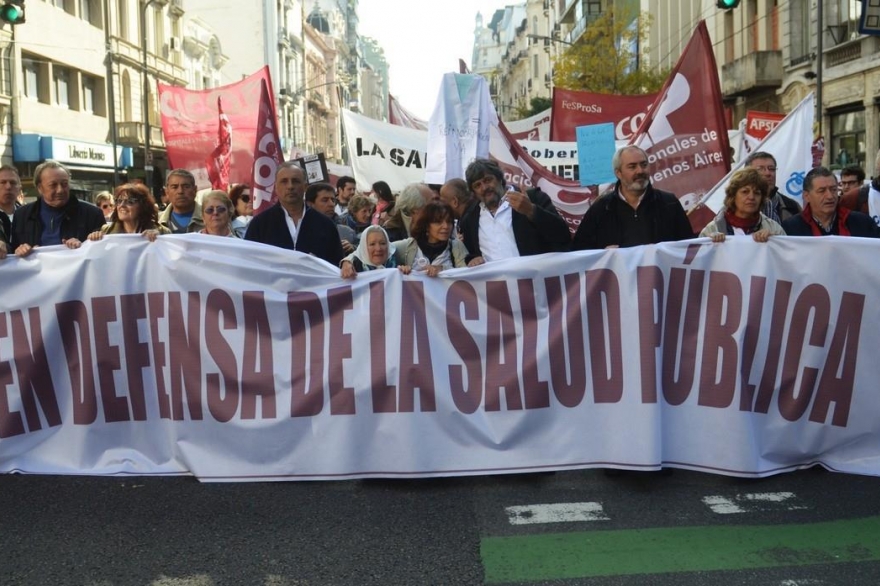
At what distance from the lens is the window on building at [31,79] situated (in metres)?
33.6

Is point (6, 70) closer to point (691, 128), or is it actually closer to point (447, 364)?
point (691, 128)

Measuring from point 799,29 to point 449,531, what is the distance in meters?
29.4

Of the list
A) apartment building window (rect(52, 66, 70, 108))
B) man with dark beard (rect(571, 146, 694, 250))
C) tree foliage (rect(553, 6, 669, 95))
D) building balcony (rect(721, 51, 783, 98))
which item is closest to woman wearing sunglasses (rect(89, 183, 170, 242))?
man with dark beard (rect(571, 146, 694, 250))

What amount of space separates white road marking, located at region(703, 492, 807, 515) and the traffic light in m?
9.61

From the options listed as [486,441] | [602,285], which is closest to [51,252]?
[486,441]

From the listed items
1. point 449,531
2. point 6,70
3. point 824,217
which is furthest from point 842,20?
point 449,531

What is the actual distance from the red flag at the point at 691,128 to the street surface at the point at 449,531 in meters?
4.20

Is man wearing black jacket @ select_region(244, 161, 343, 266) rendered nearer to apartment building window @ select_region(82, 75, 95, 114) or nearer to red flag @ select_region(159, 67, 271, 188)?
red flag @ select_region(159, 67, 271, 188)

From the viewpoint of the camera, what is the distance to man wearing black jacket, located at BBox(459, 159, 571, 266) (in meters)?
6.42

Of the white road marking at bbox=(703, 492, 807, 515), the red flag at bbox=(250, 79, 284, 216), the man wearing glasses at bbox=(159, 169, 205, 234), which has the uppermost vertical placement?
the red flag at bbox=(250, 79, 284, 216)

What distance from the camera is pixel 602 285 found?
5.46 metres

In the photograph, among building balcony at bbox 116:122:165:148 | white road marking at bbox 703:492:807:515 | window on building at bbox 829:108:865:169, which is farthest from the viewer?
building balcony at bbox 116:122:165:148

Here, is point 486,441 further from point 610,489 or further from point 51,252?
point 51,252

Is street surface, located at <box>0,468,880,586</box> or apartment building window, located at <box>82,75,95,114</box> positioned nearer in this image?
street surface, located at <box>0,468,880,586</box>
